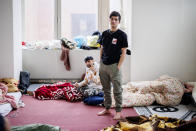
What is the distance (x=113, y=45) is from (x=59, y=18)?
9.59 ft

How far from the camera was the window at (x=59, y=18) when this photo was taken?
5109 millimetres

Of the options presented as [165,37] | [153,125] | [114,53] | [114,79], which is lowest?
[153,125]

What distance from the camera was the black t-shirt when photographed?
2.51 meters

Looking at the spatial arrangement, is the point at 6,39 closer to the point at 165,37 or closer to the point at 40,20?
the point at 40,20

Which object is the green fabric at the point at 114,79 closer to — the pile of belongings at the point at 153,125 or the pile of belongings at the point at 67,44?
the pile of belongings at the point at 153,125

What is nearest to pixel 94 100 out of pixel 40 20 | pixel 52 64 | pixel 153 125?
pixel 153 125

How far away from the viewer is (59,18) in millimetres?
5113

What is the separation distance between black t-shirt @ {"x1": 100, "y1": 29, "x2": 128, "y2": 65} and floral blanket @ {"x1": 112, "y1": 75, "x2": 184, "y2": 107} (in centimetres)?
82

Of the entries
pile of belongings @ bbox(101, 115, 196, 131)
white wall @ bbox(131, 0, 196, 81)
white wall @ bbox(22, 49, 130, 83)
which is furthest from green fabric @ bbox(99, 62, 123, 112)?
white wall @ bbox(22, 49, 130, 83)

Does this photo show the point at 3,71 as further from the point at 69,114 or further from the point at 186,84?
the point at 186,84

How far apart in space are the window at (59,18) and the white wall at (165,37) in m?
1.63

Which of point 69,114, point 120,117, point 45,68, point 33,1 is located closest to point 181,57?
point 120,117

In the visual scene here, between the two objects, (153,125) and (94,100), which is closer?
(153,125)

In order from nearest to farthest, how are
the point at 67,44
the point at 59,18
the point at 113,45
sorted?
the point at 113,45 → the point at 67,44 → the point at 59,18
